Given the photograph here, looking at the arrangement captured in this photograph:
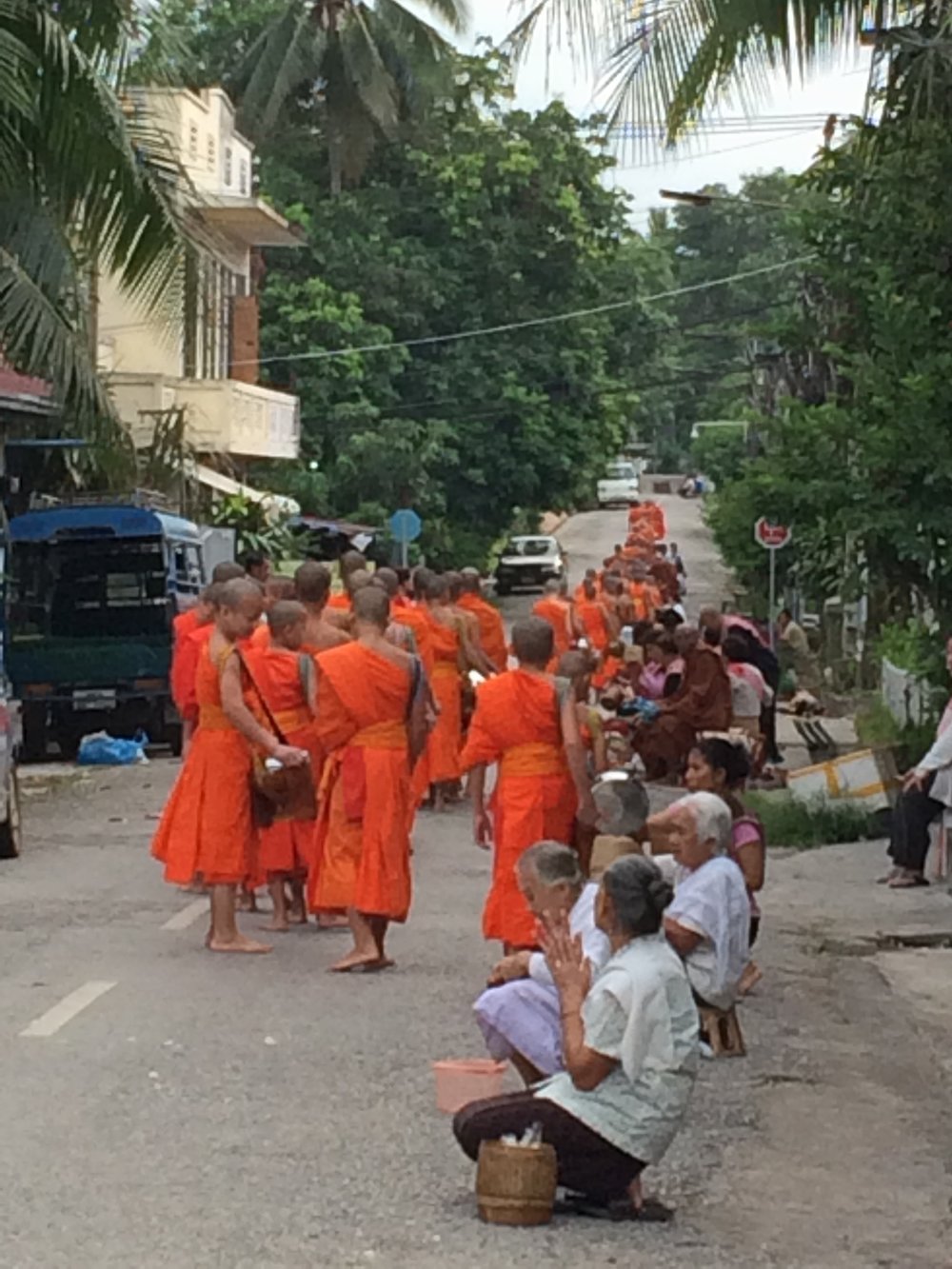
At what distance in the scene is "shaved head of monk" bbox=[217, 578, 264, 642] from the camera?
1327 centimetres

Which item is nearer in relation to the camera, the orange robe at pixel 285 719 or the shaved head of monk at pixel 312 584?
the orange robe at pixel 285 719

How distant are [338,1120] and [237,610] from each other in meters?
4.62

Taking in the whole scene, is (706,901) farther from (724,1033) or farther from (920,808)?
(920,808)

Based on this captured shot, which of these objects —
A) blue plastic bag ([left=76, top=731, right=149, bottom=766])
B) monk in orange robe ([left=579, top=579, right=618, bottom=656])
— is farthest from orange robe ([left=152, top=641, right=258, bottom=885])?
monk in orange robe ([left=579, top=579, right=618, bottom=656])

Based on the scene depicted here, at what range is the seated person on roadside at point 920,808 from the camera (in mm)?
15938

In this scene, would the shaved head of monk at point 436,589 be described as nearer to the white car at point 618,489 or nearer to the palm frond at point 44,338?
the palm frond at point 44,338

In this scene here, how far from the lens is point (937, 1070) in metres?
10.9

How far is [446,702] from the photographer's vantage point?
20.7 metres

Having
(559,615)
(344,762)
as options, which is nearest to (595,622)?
(559,615)

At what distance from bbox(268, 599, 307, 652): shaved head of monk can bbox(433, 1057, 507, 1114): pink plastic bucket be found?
17.0ft

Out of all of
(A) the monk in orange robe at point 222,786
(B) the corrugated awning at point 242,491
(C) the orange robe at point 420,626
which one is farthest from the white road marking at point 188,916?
(B) the corrugated awning at point 242,491

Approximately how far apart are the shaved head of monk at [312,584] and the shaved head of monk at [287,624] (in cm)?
59

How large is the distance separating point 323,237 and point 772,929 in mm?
41484

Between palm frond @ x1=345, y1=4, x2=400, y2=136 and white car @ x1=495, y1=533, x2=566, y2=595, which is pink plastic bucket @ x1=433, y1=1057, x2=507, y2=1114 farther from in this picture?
white car @ x1=495, y1=533, x2=566, y2=595
